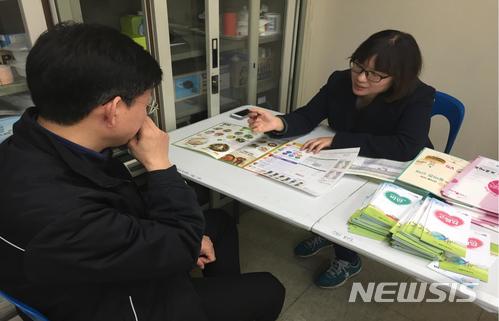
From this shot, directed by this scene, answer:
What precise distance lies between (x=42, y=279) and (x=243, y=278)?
1.93 feet

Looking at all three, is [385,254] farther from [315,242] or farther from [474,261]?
[315,242]

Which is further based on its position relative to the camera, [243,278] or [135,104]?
[243,278]

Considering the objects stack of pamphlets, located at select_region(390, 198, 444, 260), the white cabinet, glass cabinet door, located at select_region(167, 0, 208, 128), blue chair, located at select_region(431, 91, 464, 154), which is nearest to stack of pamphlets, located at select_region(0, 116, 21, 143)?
the white cabinet

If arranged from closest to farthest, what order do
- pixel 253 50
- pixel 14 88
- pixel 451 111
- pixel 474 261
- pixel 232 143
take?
1. pixel 474 261
2. pixel 14 88
3. pixel 232 143
4. pixel 451 111
5. pixel 253 50

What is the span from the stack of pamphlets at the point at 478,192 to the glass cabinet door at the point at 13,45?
1.41 meters

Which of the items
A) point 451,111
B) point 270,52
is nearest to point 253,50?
point 270,52

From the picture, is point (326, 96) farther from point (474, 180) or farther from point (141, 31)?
point (141, 31)

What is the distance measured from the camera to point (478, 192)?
3.70ft

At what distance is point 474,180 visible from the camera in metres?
1.18

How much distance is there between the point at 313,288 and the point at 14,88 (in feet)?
4.97

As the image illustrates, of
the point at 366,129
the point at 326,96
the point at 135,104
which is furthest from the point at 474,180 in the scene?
the point at 135,104

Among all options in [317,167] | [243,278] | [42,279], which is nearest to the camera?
[42,279]

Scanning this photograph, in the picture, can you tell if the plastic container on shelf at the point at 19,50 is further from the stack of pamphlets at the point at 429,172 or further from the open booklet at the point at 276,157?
the stack of pamphlets at the point at 429,172

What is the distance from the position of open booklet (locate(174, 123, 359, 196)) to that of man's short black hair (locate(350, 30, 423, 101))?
0.32 m
